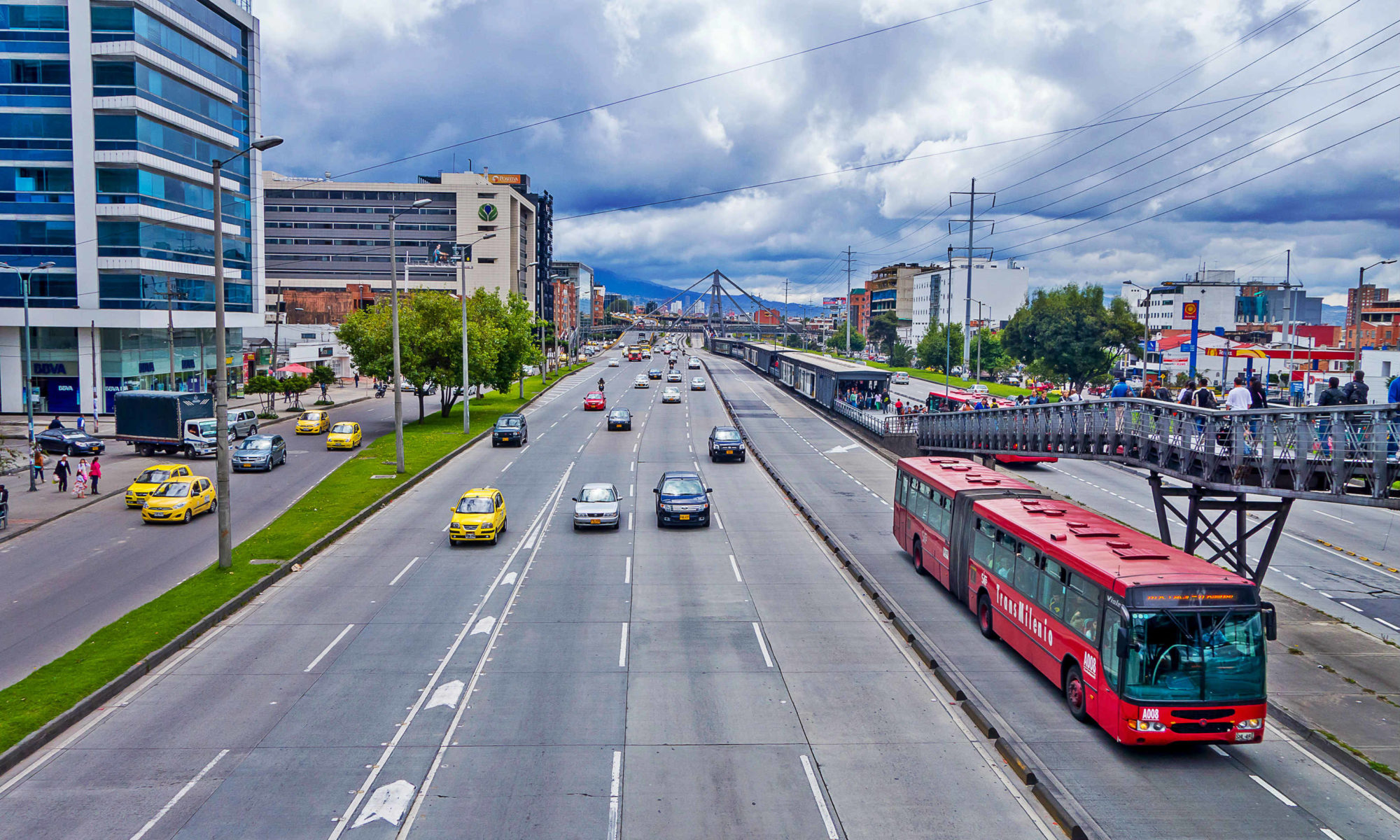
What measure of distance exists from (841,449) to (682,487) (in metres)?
24.3

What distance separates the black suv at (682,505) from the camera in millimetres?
29453

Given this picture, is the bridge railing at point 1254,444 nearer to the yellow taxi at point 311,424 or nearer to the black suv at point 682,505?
the black suv at point 682,505

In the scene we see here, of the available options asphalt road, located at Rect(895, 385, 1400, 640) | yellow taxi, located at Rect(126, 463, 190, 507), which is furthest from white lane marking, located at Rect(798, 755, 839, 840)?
yellow taxi, located at Rect(126, 463, 190, 507)

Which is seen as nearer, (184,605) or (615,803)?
(615,803)

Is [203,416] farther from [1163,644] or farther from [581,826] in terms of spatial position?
[1163,644]

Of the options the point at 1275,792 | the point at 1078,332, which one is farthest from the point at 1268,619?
the point at 1078,332

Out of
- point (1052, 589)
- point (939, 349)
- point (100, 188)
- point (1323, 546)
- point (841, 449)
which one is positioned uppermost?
point (100, 188)

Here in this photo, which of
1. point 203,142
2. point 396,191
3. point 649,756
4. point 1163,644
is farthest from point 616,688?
point 396,191

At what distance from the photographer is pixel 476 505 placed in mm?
27625

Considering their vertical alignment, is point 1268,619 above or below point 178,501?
above

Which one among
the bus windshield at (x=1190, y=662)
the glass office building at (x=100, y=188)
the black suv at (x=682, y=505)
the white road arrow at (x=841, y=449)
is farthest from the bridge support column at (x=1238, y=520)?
the glass office building at (x=100, y=188)

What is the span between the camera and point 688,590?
73.0 feet

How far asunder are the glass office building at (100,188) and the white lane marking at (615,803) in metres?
53.1

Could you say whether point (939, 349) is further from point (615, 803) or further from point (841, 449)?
point (615, 803)
